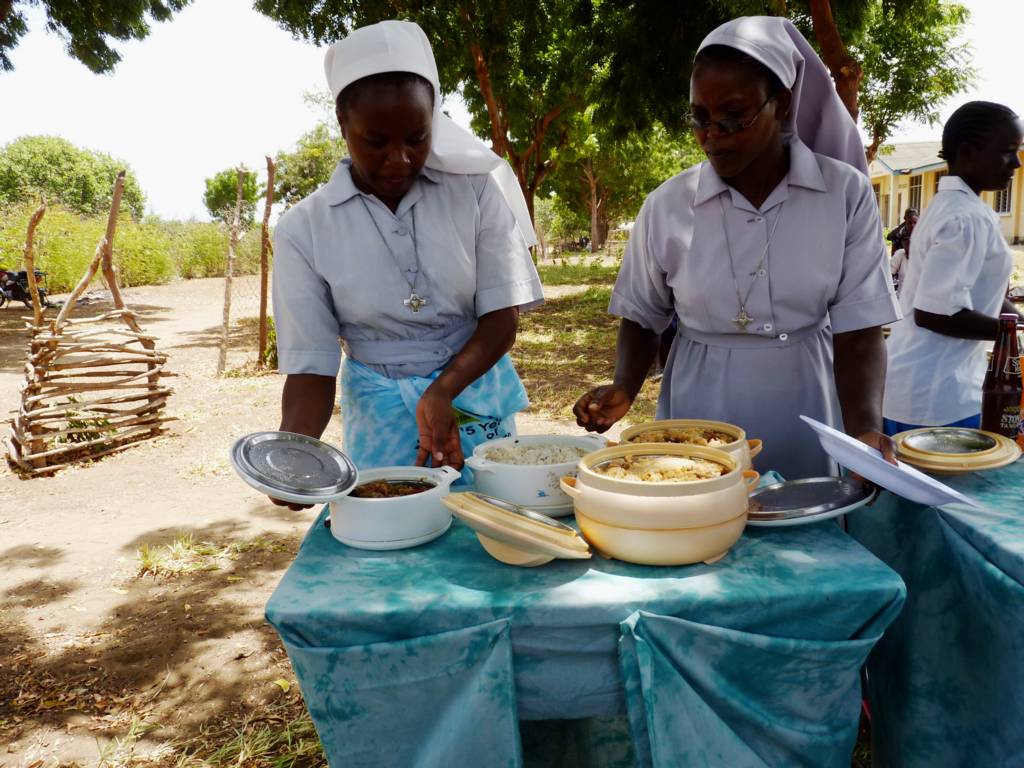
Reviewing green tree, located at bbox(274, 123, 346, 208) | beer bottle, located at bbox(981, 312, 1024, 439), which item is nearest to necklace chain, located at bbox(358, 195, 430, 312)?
beer bottle, located at bbox(981, 312, 1024, 439)

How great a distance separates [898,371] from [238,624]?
287 cm

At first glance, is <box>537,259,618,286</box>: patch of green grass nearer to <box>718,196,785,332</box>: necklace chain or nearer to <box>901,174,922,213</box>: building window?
<box>901,174,922,213</box>: building window

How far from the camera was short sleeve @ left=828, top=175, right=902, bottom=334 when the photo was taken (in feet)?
5.71

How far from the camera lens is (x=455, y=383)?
1743 mm

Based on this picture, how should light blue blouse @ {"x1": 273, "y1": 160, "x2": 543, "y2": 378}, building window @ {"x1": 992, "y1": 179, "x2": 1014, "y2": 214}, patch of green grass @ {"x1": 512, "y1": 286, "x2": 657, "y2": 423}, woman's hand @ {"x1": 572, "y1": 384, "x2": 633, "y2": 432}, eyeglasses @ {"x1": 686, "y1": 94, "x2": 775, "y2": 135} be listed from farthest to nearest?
building window @ {"x1": 992, "y1": 179, "x2": 1014, "y2": 214}
patch of green grass @ {"x1": 512, "y1": 286, "x2": 657, "y2": 423}
woman's hand @ {"x1": 572, "y1": 384, "x2": 633, "y2": 432}
light blue blouse @ {"x1": 273, "y1": 160, "x2": 543, "y2": 378}
eyeglasses @ {"x1": 686, "y1": 94, "x2": 775, "y2": 135}

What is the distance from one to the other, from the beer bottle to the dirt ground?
8.07ft

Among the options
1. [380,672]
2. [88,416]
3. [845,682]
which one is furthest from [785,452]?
[88,416]

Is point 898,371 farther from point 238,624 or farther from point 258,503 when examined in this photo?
point 258,503

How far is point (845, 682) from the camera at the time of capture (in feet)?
4.07

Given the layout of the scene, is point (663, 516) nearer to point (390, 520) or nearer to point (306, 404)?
point (390, 520)

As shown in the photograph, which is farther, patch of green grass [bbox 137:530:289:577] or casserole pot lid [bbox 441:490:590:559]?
patch of green grass [bbox 137:530:289:577]

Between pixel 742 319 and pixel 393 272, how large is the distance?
0.86 meters

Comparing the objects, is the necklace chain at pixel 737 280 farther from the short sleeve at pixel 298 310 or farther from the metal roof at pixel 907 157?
the metal roof at pixel 907 157

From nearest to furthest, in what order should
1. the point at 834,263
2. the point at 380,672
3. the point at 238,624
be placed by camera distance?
the point at 380,672, the point at 834,263, the point at 238,624
